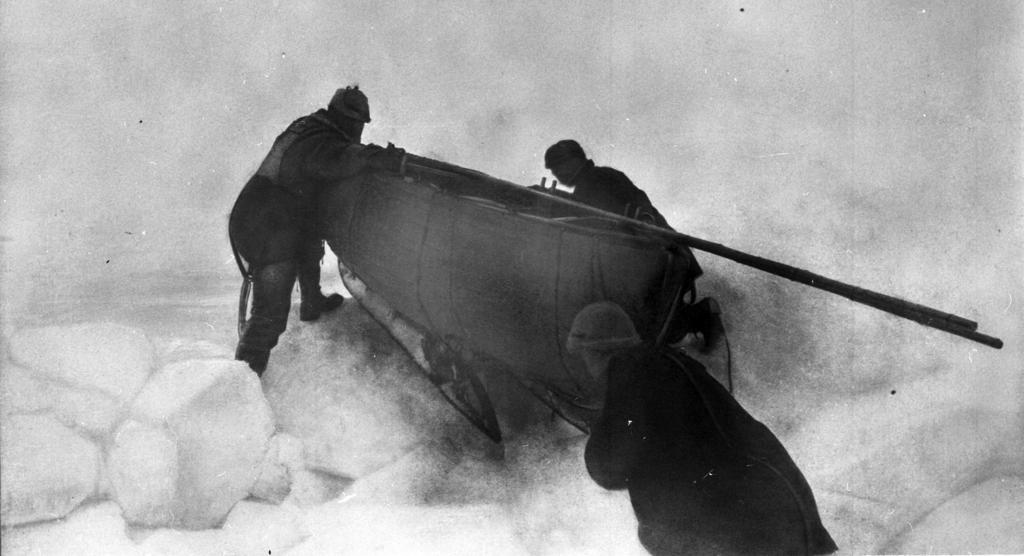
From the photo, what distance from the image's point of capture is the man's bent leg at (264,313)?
2.72 meters

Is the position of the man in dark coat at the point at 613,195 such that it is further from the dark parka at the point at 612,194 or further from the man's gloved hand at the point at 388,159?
the man's gloved hand at the point at 388,159

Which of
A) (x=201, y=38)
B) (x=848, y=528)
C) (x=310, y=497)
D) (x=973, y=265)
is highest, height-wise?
(x=201, y=38)

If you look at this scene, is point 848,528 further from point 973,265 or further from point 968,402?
point 973,265

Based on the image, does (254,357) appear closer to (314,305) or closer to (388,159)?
(314,305)

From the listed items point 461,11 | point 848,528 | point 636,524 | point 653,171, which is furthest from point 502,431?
point 461,11

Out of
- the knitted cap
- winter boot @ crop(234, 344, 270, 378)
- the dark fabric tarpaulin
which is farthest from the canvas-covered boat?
winter boot @ crop(234, 344, 270, 378)

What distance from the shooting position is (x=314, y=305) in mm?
2791

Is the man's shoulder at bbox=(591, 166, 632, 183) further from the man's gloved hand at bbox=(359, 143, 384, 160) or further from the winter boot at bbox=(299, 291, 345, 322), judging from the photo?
the winter boot at bbox=(299, 291, 345, 322)

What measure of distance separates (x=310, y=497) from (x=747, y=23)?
2.14m

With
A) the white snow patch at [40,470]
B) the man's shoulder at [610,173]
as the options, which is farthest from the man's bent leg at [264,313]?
the man's shoulder at [610,173]

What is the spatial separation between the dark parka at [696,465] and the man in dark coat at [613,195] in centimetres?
23

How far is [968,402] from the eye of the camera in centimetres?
286

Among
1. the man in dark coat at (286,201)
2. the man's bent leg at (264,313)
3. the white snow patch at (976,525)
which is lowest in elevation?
the white snow patch at (976,525)

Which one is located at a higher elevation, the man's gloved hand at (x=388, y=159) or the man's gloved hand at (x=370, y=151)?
the man's gloved hand at (x=370, y=151)
